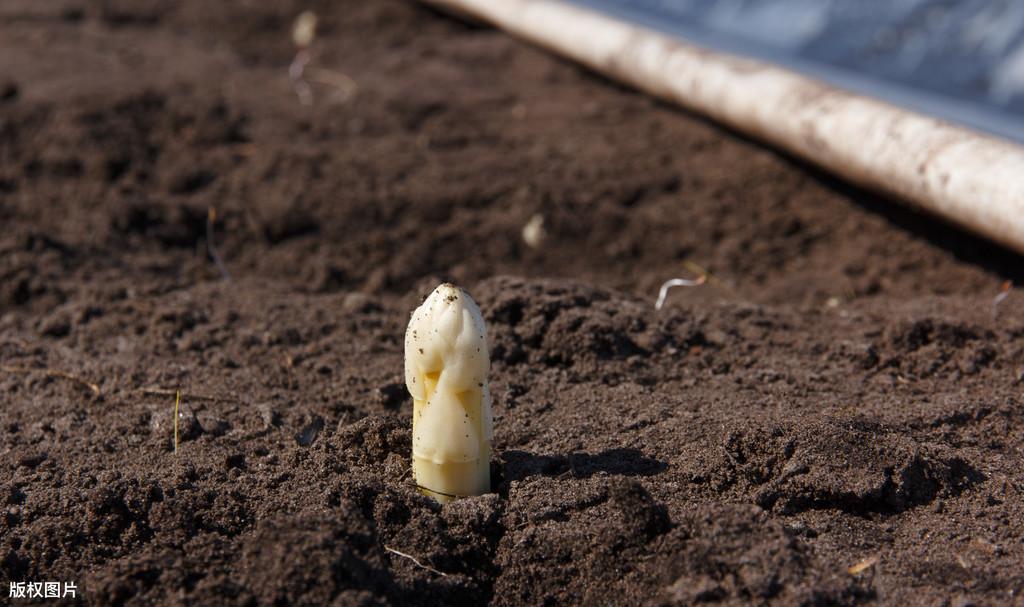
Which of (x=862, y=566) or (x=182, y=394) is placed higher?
(x=862, y=566)

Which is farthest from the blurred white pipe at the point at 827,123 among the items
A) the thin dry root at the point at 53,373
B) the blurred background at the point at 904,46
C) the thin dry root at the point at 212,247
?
the thin dry root at the point at 53,373

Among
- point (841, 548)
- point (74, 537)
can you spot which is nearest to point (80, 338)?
point (74, 537)

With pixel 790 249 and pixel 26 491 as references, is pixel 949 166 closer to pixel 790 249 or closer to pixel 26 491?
pixel 790 249

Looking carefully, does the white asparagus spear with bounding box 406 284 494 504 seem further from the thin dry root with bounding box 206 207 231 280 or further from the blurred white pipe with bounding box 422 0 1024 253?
the blurred white pipe with bounding box 422 0 1024 253

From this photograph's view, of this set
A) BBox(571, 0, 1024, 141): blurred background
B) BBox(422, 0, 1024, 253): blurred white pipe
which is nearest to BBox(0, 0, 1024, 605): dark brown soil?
BBox(422, 0, 1024, 253): blurred white pipe

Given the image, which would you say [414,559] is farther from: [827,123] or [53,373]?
[827,123]

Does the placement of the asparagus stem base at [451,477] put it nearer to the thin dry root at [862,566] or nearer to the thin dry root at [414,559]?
the thin dry root at [414,559]

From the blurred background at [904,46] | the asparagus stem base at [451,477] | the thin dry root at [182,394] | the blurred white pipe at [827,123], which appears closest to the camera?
the asparagus stem base at [451,477]

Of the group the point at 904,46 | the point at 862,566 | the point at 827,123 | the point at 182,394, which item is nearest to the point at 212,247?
the point at 182,394
